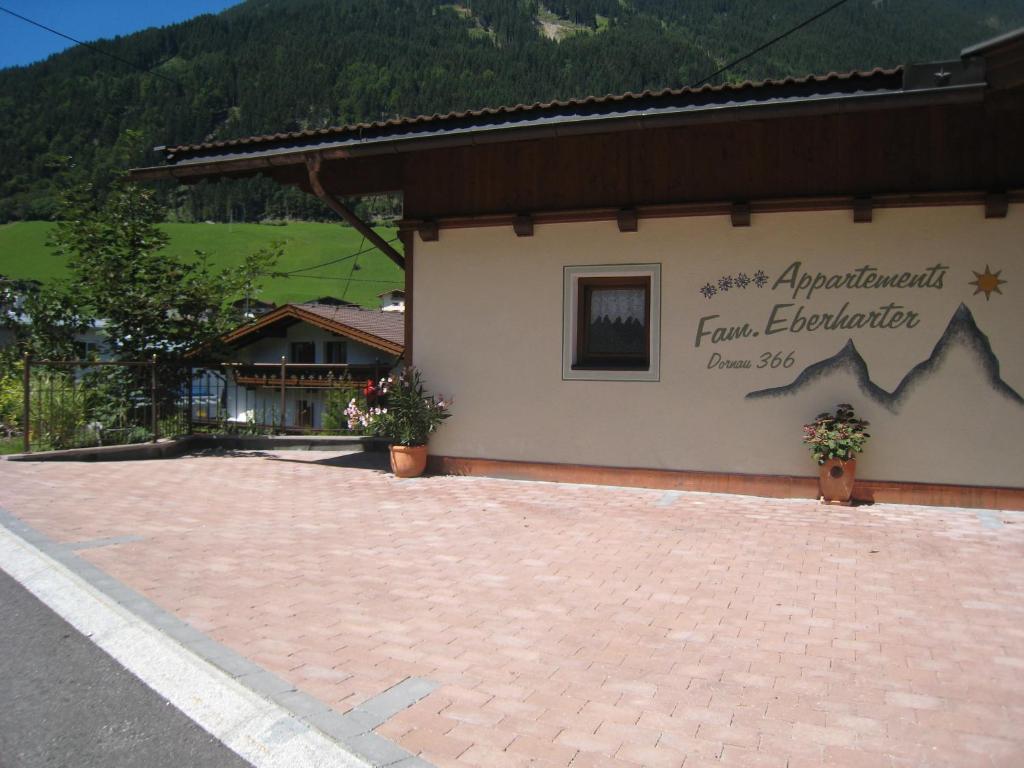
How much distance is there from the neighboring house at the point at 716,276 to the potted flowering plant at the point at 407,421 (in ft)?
1.08

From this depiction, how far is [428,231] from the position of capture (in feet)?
32.6

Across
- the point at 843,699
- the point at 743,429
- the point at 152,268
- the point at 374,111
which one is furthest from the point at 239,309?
the point at 374,111

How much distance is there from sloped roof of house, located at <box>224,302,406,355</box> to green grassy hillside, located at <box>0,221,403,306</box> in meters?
19.8

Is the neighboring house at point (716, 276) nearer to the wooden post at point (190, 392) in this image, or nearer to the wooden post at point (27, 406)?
the wooden post at point (27, 406)

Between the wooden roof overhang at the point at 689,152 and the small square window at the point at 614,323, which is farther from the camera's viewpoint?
the small square window at the point at 614,323

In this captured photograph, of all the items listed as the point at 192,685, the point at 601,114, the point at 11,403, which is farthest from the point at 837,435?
the point at 11,403

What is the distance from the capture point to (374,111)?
6981 centimetres

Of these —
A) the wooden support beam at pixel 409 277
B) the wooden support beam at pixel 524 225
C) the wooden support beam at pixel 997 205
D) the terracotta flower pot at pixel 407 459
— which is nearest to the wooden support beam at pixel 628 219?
the wooden support beam at pixel 524 225

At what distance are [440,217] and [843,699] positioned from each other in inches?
297

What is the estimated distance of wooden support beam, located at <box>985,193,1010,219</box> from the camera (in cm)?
759

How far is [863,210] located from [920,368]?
165 cm

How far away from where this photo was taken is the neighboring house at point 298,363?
13789 millimetres

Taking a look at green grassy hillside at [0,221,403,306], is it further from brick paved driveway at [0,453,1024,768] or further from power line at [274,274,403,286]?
brick paved driveway at [0,453,1024,768]

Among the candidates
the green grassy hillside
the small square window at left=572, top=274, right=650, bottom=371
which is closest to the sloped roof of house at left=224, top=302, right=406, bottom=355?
the small square window at left=572, top=274, right=650, bottom=371
